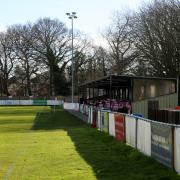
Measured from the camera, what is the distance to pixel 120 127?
849 inches

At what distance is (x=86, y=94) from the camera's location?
81.3 meters

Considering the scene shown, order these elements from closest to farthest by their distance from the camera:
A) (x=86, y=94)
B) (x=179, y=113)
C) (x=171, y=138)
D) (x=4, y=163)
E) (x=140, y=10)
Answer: (x=171, y=138) < (x=4, y=163) < (x=179, y=113) < (x=140, y=10) < (x=86, y=94)

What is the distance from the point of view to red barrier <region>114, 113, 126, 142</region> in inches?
816

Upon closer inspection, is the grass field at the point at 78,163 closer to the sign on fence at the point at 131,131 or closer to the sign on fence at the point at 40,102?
the sign on fence at the point at 131,131

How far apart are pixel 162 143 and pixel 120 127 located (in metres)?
8.05

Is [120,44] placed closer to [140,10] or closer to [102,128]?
[140,10]

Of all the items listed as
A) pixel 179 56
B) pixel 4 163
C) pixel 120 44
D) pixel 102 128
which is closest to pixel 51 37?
pixel 120 44

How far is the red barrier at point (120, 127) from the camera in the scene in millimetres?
20734

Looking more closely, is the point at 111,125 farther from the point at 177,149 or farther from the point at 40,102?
the point at 40,102

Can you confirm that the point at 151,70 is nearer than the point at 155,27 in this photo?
No

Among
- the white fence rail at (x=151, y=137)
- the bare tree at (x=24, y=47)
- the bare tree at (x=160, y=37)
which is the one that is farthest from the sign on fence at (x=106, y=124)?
the bare tree at (x=24, y=47)

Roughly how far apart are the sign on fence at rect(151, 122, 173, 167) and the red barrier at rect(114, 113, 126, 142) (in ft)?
19.3

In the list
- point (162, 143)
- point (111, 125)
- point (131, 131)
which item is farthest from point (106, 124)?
point (162, 143)

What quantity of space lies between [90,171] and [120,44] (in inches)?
2808
